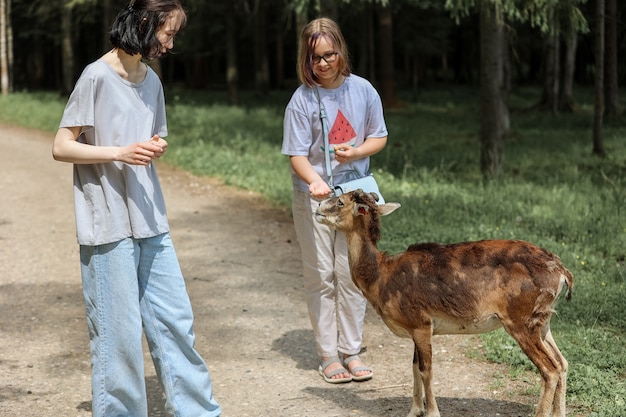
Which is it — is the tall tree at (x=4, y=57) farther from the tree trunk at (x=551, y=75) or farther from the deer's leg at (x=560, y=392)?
the deer's leg at (x=560, y=392)

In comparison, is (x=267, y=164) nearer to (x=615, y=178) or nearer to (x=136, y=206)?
(x=615, y=178)

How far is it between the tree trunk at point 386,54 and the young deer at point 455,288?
880 inches

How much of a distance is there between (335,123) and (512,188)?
23.8 ft

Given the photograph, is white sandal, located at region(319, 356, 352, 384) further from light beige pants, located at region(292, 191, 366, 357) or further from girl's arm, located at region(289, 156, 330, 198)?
girl's arm, located at region(289, 156, 330, 198)

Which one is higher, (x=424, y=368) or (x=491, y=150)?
(x=491, y=150)

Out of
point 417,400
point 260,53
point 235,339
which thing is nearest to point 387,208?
point 417,400

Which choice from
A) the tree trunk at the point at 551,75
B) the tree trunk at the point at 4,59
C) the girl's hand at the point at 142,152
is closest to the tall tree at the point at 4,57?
the tree trunk at the point at 4,59

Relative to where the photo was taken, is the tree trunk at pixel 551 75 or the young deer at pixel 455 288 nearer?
the young deer at pixel 455 288

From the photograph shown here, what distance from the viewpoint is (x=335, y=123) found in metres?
5.76

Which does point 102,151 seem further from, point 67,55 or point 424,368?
point 67,55

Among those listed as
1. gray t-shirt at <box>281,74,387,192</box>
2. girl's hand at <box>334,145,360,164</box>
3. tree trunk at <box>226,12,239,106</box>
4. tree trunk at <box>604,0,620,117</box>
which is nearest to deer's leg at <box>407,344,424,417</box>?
girl's hand at <box>334,145,360,164</box>

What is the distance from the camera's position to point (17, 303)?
26.6 feet

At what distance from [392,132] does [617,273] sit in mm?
13861

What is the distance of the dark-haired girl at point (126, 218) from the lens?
4418 millimetres
